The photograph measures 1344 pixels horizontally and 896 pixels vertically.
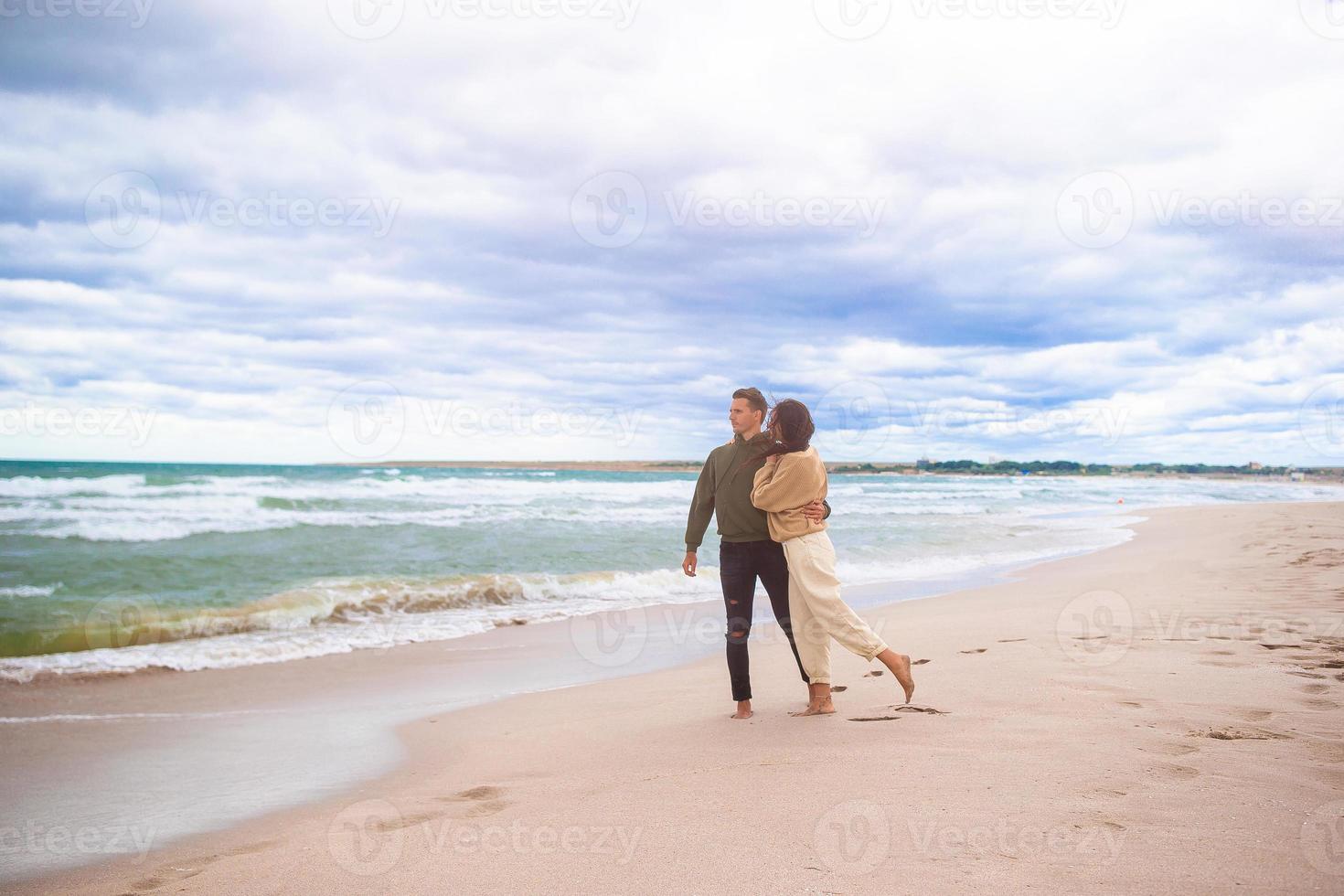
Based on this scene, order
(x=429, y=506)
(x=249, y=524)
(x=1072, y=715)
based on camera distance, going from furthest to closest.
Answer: (x=429, y=506), (x=249, y=524), (x=1072, y=715)

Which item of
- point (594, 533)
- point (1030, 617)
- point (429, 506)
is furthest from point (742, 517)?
point (429, 506)

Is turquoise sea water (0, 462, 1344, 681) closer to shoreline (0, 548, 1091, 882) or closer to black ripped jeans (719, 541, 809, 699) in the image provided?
shoreline (0, 548, 1091, 882)

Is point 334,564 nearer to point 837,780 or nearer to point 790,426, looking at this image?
point 790,426

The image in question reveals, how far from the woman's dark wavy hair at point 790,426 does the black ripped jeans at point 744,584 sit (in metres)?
0.66

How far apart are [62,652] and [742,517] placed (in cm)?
765

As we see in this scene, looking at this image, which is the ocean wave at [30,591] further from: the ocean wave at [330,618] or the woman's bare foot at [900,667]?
the woman's bare foot at [900,667]

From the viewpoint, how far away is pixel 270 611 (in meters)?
10.3

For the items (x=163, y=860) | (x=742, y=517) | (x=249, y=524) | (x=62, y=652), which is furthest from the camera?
(x=249, y=524)


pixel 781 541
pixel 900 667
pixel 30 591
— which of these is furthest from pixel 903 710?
pixel 30 591

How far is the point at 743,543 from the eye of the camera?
17.0 ft

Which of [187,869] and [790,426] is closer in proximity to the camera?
[187,869]

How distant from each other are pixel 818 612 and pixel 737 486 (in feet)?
3.07

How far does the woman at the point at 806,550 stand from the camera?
4730 millimetres

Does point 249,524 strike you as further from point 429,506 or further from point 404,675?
point 404,675
